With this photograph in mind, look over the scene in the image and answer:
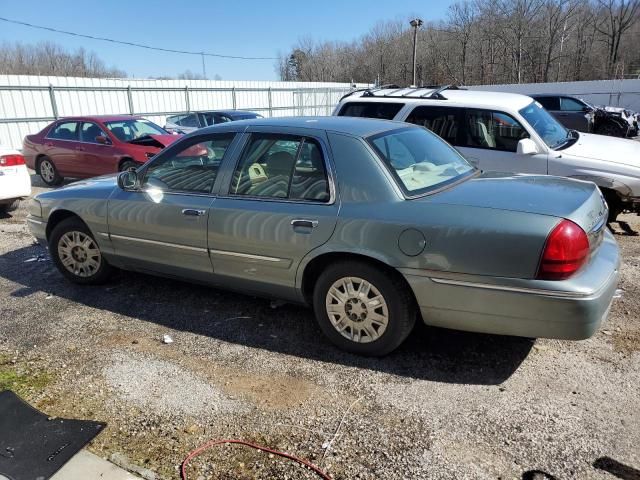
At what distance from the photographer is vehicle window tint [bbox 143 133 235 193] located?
158 inches

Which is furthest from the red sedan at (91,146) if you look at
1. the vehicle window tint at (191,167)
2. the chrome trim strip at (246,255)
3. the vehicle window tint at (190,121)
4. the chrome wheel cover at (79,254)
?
the chrome trim strip at (246,255)

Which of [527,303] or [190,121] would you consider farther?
[190,121]

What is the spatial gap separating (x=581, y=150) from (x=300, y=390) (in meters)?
4.77

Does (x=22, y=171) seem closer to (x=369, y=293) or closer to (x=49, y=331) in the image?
(x=49, y=331)

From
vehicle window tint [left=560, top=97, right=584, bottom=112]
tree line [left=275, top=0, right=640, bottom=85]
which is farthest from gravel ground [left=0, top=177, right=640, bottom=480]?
tree line [left=275, top=0, right=640, bottom=85]

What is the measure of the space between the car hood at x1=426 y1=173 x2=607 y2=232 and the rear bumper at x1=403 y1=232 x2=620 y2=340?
313 mm

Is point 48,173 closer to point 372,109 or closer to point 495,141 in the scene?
point 372,109

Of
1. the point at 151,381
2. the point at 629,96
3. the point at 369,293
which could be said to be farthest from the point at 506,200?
the point at 629,96

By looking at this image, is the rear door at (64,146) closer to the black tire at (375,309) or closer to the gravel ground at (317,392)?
the gravel ground at (317,392)

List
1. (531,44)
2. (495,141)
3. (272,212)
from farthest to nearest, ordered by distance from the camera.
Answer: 1. (531,44)
2. (495,141)
3. (272,212)

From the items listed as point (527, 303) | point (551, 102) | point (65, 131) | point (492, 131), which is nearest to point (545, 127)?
point (492, 131)

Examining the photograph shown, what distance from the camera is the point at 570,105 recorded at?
16766mm

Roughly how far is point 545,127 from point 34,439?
20.6 feet

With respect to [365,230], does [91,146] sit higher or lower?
higher
